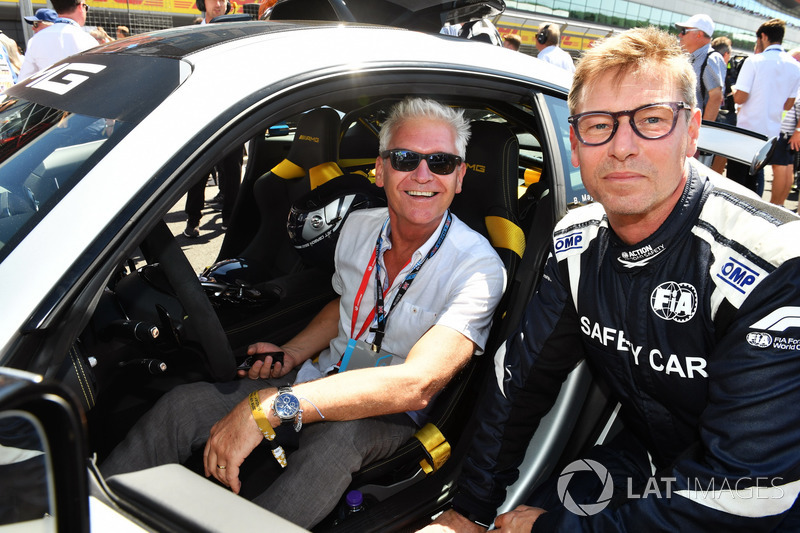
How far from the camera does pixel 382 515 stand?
5.08ft

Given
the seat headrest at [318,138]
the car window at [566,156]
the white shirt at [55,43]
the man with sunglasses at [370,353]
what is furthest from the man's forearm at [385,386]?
the white shirt at [55,43]

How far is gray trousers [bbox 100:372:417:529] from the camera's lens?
152 cm

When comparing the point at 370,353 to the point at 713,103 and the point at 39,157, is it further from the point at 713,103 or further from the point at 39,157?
the point at 713,103

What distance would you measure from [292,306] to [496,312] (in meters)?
0.87

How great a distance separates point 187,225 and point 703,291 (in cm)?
457

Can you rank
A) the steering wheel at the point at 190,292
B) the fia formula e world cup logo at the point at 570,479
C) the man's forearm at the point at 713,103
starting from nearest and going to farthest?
the steering wheel at the point at 190,292, the fia formula e world cup logo at the point at 570,479, the man's forearm at the point at 713,103

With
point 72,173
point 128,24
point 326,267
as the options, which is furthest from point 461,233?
point 128,24

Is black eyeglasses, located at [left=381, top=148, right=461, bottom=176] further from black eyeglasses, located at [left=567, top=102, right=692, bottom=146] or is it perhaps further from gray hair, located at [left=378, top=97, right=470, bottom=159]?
black eyeglasses, located at [left=567, top=102, right=692, bottom=146]

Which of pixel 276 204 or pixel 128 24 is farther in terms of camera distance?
pixel 128 24

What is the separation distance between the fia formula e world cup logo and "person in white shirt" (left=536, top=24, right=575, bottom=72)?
573cm

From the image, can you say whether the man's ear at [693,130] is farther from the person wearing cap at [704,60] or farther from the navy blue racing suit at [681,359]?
the person wearing cap at [704,60]

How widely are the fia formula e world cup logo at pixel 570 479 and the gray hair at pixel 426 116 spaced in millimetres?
1007

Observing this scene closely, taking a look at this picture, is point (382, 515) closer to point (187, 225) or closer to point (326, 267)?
point (326, 267)

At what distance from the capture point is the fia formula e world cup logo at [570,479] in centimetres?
152
